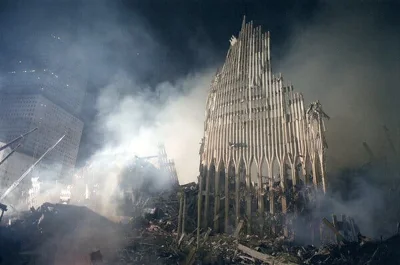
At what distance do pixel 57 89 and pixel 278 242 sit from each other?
106 meters

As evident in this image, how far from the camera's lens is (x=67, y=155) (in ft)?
319

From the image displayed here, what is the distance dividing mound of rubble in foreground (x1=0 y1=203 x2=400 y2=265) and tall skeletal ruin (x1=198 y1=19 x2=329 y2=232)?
3.38 m

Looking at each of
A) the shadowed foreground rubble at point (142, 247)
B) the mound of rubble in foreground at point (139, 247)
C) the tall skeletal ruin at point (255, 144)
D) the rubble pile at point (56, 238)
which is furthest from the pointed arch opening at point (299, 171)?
the rubble pile at point (56, 238)

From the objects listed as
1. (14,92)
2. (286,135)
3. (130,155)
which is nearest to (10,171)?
(14,92)

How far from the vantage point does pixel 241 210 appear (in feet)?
65.6

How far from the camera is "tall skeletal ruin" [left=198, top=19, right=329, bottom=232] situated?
18.8 metres

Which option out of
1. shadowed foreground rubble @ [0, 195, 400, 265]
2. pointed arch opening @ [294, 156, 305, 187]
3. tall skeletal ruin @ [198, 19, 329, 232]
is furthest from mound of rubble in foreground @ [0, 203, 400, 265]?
pointed arch opening @ [294, 156, 305, 187]

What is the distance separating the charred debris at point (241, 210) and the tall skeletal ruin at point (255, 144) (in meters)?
0.08

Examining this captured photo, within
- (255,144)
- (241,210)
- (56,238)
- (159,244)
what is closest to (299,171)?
(255,144)

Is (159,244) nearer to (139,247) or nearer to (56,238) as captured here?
(139,247)

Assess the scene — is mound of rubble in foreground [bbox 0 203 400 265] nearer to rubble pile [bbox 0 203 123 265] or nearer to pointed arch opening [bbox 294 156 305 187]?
rubble pile [bbox 0 203 123 265]

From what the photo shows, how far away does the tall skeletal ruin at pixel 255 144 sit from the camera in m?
18.8

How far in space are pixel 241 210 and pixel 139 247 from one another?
347 inches

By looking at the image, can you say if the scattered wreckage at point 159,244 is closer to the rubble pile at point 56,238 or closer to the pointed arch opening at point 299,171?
the rubble pile at point 56,238
